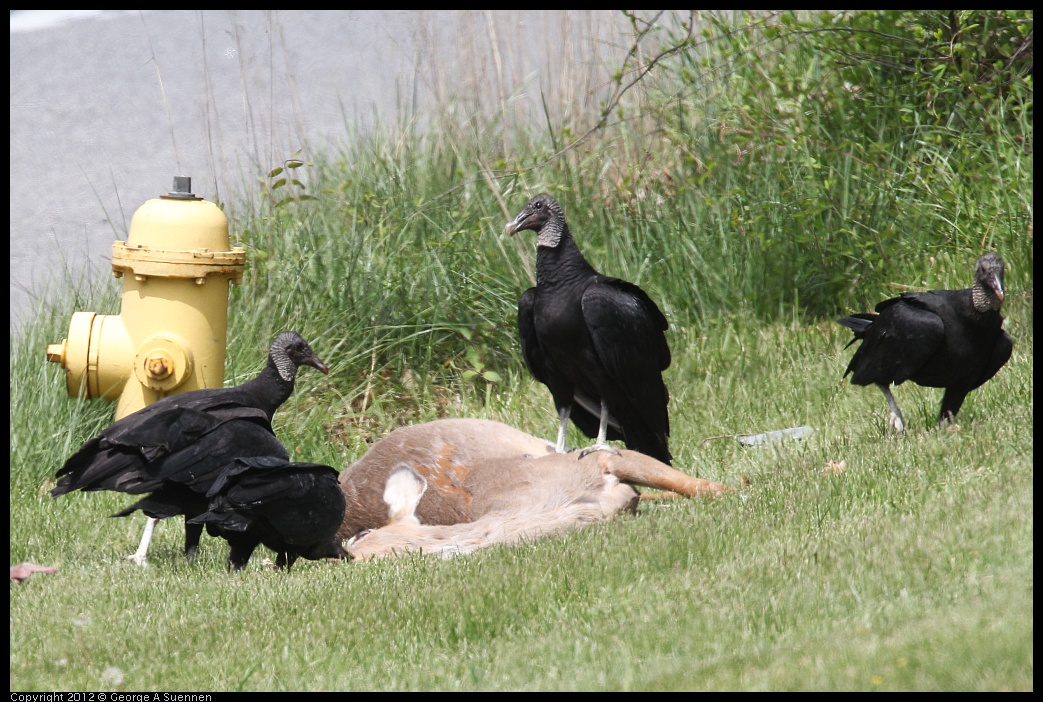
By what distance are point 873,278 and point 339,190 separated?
402 centimetres

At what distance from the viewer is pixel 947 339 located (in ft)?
17.8

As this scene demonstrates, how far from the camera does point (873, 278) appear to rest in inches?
322

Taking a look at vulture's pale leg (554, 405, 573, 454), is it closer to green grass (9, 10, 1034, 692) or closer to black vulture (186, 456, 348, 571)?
green grass (9, 10, 1034, 692)

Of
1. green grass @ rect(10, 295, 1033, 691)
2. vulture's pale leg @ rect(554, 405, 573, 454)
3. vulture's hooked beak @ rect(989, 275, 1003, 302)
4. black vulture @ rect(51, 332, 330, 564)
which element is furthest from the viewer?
vulture's pale leg @ rect(554, 405, 573, 454)

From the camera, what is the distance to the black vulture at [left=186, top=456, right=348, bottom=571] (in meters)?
4.46

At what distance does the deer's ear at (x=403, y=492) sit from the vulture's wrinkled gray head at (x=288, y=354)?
2.25ft

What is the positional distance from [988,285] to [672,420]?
2.33m

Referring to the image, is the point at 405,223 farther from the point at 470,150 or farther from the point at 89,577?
the point at 89,577

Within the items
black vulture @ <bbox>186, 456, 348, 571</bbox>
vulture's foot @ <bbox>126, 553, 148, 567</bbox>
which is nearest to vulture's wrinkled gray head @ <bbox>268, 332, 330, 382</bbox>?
black vulture @ <bbox>186, 456, 348, 571</bbox>

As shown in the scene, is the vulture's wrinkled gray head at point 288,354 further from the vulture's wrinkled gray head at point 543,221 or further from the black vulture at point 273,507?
the vulture's wrinkled gray head at point 543,221

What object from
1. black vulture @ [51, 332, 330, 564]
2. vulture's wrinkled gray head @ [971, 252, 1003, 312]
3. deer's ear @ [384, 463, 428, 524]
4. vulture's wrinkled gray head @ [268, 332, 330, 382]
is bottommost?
deer's ear @ [384, 463, 428, 524]

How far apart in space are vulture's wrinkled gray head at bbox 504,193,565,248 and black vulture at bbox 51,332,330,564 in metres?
1.71

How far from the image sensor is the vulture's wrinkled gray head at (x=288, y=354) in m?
5.51

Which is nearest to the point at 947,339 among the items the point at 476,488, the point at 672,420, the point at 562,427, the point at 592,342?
the point at 592,342
